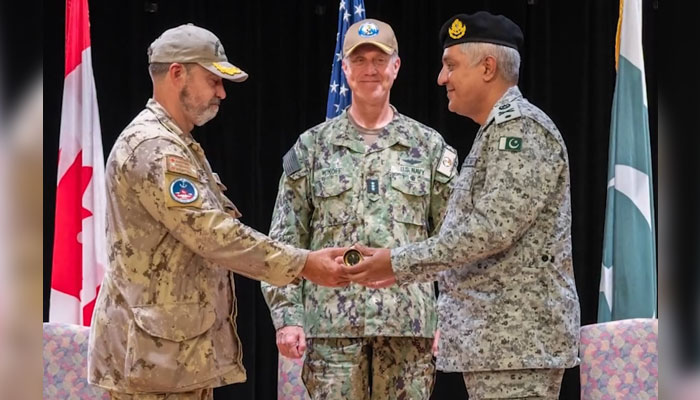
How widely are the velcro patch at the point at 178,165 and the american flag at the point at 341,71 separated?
1.96 meters

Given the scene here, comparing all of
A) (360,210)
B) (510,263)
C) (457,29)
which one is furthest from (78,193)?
(510,263)

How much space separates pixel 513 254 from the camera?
95.5 inches

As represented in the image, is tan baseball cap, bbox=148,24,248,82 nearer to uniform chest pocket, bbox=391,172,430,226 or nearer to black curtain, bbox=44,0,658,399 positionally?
uniform chest pocket, bbox=391,172,430,226

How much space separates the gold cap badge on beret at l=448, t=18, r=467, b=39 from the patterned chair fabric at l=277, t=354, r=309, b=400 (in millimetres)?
1899

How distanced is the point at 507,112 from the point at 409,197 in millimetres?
835

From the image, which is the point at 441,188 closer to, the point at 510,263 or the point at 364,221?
the point at 364,221

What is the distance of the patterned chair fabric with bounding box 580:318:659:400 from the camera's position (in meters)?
3.89

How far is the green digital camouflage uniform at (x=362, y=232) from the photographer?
309 cm

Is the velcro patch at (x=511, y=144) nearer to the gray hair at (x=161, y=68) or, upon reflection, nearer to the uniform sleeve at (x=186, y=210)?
the uniform sleeve at (x=186, y=210)
